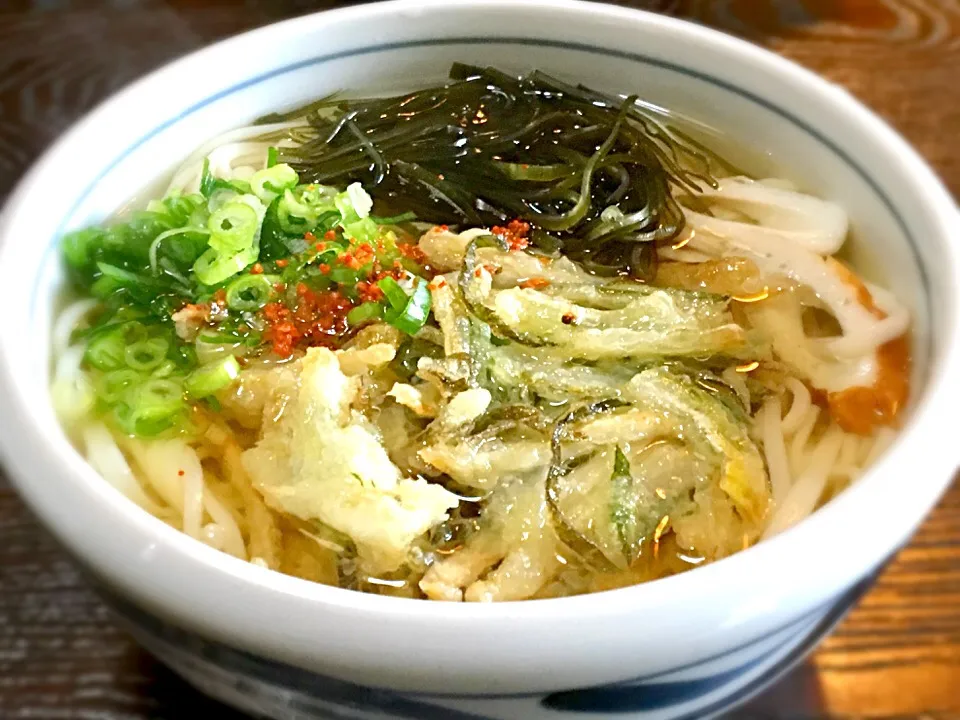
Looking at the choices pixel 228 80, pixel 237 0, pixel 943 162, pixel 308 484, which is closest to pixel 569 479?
pixel 308 484

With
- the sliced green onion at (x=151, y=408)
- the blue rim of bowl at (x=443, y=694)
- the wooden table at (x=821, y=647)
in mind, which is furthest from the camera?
the wooden table at (x=821, y=647)

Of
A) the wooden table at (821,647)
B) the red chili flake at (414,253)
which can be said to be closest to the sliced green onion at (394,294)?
the red chili flake at (414,253)

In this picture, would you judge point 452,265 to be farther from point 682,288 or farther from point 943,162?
point 943,162

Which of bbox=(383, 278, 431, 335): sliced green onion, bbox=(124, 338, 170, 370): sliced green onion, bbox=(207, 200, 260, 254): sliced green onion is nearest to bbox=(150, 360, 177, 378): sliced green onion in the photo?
bbox=(124, 338, 170, 370): sliced green onion

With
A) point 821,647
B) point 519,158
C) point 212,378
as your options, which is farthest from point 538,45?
point 821,647

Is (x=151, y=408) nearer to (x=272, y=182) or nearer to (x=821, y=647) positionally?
(x=272, y=182)

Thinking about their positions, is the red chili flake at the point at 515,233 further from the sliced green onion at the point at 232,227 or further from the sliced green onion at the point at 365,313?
the sliced green onion at the point at 232,227
